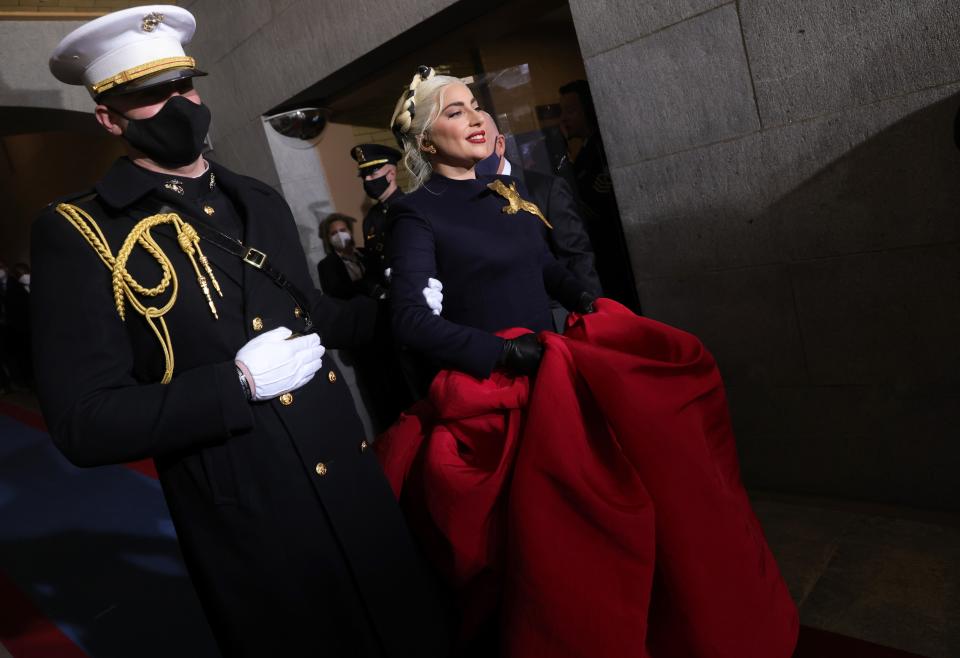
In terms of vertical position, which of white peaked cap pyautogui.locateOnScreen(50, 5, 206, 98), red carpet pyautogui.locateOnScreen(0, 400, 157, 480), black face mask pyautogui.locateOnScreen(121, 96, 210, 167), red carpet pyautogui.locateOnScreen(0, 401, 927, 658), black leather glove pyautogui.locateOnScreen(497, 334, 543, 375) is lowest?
red carpet pyautogui.locateOnScreen(0, 401, 927, 658)

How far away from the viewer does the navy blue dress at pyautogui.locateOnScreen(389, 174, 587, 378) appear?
191 centimetres

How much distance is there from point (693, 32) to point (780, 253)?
839 mm

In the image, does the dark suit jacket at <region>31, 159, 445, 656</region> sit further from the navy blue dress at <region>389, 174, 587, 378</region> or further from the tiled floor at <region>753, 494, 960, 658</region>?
the tiled floor at <region>753, 494, 960, 658</region>

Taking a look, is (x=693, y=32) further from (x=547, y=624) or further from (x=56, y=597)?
(x=56, y=597)

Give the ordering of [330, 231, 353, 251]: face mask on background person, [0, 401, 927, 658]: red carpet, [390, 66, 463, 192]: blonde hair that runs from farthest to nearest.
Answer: [330, 231, 353, 251]: face mask on background person → [390, 66, 463, 192]: blonde hair → [0, 401, 927, 658]: red carpet

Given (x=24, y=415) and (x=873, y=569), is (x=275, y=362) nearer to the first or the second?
(x=873, y=569)

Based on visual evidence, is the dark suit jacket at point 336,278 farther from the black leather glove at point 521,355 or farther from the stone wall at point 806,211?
the black leather glove at point 521,355

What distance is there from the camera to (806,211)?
7.54 feet

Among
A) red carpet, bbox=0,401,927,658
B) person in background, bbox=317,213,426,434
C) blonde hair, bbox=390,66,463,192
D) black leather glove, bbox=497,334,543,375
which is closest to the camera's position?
black leather glove, bbox=497,334,543,375

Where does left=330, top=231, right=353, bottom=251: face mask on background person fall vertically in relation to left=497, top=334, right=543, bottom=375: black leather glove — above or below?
above

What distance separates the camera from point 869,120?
6.84 feet

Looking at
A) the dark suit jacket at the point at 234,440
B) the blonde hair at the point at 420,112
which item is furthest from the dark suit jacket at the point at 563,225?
the dark suit jacket at the point at 234,440

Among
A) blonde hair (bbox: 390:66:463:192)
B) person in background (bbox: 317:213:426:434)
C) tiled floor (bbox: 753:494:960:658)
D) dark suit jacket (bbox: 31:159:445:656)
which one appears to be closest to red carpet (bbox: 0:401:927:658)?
tiled floor (bbox: 753:494:960:658)

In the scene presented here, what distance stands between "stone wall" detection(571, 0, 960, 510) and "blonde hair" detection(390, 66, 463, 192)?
0.82 m
